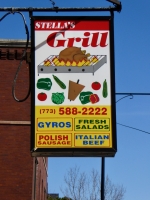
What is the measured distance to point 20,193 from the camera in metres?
21.4

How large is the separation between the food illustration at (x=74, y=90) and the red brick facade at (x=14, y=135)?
12.3m

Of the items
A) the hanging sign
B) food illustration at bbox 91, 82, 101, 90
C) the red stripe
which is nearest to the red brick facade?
the hanging sign

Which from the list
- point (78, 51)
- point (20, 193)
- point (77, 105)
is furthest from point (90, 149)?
point (20, 193)

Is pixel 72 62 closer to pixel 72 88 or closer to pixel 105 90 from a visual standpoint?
pixel 72 88

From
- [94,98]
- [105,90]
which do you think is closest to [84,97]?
[94,98]

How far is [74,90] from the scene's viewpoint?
979cm

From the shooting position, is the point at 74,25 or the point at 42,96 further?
the point at 74,25

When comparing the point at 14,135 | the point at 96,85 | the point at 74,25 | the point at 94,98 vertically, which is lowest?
the point at 94,98

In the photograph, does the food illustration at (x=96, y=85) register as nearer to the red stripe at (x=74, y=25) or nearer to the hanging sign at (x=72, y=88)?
the hanging sign at (x=72, y=88)

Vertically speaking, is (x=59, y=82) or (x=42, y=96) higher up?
(x=59, y=82)

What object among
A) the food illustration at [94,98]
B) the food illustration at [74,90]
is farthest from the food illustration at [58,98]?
the food illustration at [94,98]

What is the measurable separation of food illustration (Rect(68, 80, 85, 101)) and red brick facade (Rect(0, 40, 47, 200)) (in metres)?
12.3

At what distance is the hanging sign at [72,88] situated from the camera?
972 centimetres

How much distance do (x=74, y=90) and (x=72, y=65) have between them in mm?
501
